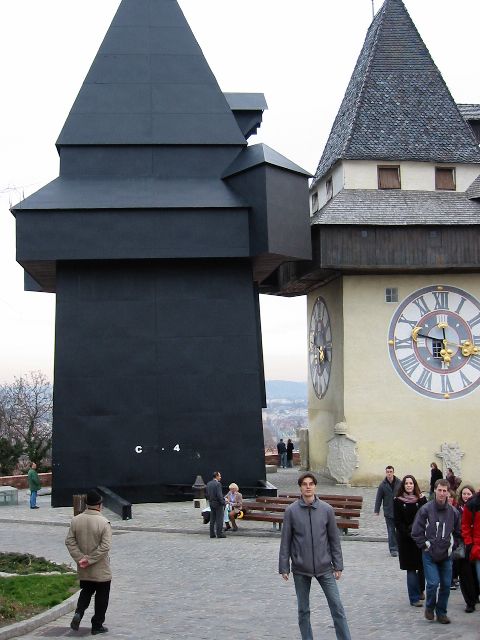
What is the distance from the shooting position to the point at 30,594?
35.7 ft

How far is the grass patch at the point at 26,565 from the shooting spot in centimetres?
1293

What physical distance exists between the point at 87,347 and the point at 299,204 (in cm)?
706

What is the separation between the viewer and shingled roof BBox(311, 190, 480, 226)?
89.5 feet

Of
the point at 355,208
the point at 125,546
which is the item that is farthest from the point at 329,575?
the point at 355,208

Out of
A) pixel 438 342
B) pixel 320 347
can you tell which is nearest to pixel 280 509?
pixel 438 342

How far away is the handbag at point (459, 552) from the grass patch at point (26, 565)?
5583 millimetres

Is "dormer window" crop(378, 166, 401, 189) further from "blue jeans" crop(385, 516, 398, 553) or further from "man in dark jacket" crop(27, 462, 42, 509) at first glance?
"blue jeans" crop(385, 516, 398, 553)

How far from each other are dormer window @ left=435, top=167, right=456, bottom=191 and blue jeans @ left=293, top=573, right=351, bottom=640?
894 inches

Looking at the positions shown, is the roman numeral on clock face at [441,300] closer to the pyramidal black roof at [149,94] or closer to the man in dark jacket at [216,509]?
the pyramidal black roof at [149,94]

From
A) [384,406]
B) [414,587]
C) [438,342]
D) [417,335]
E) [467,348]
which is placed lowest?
[414,587]

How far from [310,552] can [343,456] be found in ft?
61.6

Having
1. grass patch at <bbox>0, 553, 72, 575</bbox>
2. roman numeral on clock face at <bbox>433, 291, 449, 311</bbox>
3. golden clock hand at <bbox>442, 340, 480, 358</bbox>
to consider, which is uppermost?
roman numeral on clock face at <bbox>433, 291, 449, 311</bbox>

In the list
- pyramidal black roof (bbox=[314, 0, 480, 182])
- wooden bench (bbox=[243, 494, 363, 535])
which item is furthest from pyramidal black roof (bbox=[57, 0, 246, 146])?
wooden bench (bbox=[243, 494, 363, 535])

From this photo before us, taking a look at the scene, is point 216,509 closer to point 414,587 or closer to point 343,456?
point 414,587
